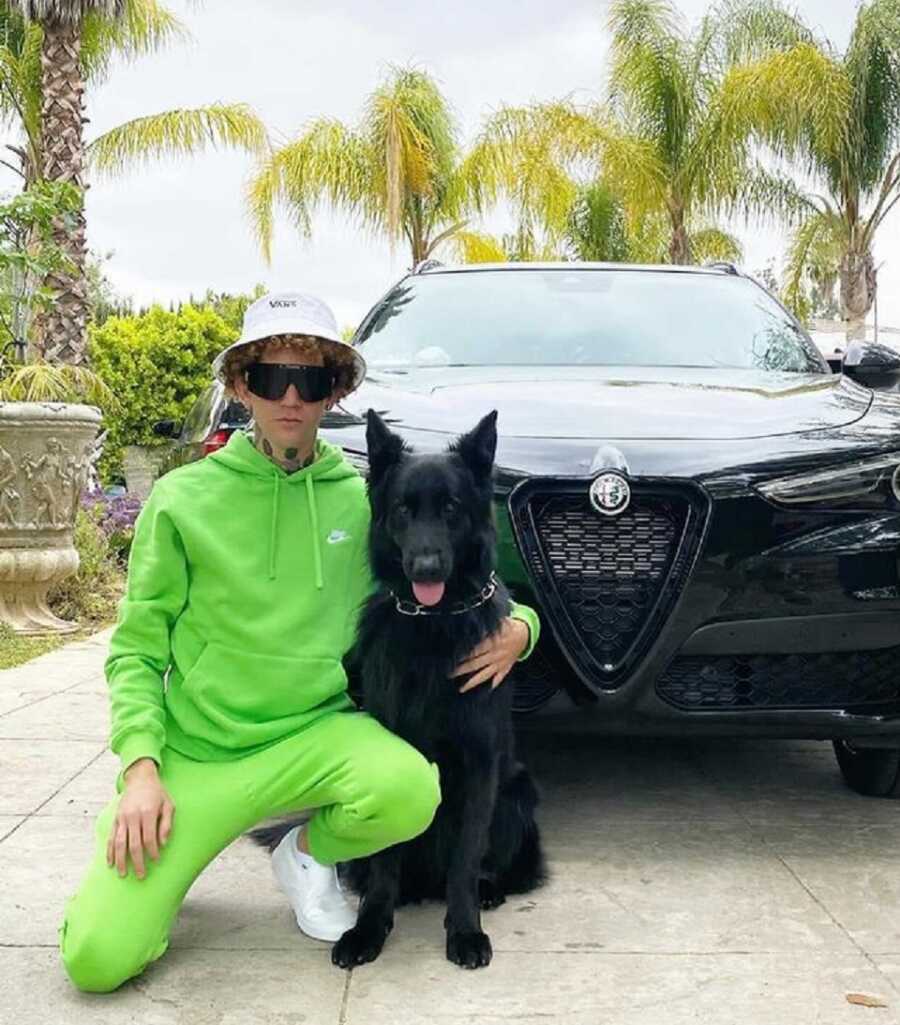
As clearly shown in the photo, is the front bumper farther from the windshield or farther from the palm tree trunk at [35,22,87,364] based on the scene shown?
the palm tree trunk at [35,22,87,364]

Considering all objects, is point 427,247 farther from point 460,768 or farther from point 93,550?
point 460,768

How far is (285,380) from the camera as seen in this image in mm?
2865

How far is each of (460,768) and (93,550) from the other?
6942 millimetres

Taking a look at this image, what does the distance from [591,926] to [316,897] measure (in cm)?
66

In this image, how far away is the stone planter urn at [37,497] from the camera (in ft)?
24.9

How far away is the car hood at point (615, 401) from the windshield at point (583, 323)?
0.26 meters

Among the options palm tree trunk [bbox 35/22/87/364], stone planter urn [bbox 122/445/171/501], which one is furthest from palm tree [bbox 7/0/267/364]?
stone planter urn [bbox 122/445/171/501]

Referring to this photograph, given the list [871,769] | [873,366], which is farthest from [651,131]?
[871,769]

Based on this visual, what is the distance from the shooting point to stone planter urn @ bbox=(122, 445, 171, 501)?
59.9 feet

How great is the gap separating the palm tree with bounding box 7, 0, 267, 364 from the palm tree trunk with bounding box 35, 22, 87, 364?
0.04 ft

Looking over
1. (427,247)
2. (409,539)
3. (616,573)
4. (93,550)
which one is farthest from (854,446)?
(427,247)

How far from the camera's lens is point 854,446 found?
333 centimetres

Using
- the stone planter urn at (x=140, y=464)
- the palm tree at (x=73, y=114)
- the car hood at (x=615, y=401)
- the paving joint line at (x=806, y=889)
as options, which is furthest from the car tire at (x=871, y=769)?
the stone planter urn at (x=140, y=464)

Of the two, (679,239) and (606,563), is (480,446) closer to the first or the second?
(606,563)
